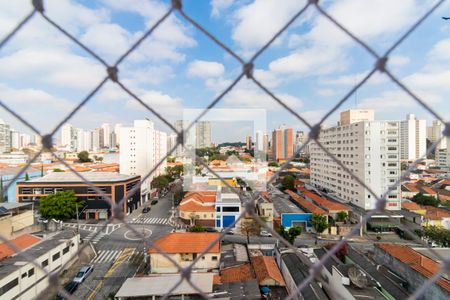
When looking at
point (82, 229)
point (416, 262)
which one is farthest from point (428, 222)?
point (82, 229)

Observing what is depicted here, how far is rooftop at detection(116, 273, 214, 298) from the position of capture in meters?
2.96

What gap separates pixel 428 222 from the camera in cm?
661

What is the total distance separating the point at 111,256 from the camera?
4867 mm

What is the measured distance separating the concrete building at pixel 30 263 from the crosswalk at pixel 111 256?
0.46 metres

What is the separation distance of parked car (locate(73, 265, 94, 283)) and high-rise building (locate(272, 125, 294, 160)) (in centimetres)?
1609

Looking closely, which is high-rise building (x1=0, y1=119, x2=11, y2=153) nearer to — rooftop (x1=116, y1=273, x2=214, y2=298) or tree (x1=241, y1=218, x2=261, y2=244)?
tree (x1=241, y1=218, x2=261, y2=244)

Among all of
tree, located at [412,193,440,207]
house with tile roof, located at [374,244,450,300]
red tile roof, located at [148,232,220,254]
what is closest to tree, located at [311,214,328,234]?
house with tile roof, located at [374,244,450,300]

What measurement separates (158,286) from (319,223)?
171 inches

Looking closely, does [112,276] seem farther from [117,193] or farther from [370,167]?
[370,167]

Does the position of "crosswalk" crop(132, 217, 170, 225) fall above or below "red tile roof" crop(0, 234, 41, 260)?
below

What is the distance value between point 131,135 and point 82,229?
449cm

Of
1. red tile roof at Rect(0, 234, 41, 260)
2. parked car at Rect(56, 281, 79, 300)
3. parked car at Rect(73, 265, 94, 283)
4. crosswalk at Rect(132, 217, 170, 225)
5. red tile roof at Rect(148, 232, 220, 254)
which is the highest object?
red tile roof at Rect(0, 234, 41, 260)

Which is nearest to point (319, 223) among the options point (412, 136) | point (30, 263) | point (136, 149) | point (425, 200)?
point (425, 200)

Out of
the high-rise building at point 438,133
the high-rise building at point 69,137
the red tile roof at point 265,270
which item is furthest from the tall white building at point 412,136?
the high-rise building at point 69,137
